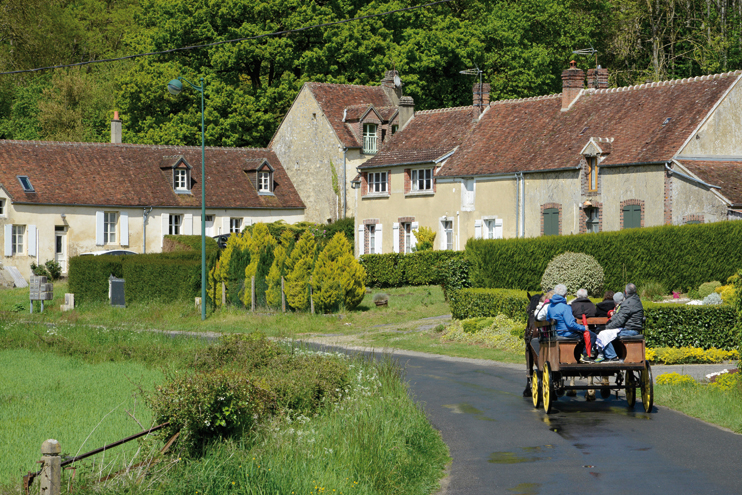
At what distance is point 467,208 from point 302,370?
29040 mm

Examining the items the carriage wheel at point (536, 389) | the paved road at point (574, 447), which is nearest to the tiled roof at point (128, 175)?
the paved road at point (574, 447)

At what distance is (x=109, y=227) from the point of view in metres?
48.5

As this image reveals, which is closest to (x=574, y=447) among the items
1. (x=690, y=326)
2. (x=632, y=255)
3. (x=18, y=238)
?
(x=690, y=326)

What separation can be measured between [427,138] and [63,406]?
113 ft

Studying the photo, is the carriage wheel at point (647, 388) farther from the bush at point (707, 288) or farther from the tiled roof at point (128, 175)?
the tiled roof at point (128, 175)

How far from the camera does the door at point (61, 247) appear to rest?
46.8 metres

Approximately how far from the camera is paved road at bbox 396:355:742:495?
32.0 feet

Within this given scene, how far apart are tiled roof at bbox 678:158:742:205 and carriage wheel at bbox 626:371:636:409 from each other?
18.8 metres

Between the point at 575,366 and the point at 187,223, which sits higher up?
the point at 187,223

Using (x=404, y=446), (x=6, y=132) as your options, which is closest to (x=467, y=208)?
(x=404, y=446)

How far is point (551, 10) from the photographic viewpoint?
2189 inches

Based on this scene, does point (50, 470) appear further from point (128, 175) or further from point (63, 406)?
point (128, 175)

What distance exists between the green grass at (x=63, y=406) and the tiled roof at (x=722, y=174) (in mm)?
21931

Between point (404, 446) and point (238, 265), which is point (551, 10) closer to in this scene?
point (238, 265)
